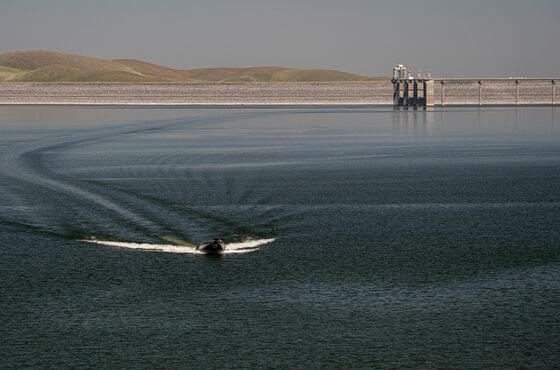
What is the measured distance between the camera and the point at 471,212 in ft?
147

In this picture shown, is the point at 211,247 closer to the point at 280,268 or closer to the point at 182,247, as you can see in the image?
the point at 182,247

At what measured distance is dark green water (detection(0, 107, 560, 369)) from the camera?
23.2m

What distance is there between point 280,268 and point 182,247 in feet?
16.6

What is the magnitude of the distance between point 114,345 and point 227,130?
341ft

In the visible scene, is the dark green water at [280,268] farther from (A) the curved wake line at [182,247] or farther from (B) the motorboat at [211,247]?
(B) the motorboat at [211,247]

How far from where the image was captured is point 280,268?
3155 cm

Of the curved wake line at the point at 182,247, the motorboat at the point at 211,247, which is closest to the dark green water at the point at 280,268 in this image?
the curved wake line at the point at 182,247

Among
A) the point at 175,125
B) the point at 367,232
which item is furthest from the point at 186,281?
the point at 175,125

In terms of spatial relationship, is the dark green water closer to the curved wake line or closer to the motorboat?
the curved wake line

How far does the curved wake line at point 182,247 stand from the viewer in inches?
1363

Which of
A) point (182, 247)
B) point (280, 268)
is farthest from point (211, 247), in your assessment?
point (280, 268)

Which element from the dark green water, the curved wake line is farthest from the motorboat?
the dark green water

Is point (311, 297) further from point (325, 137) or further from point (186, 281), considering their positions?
point (325, 137)

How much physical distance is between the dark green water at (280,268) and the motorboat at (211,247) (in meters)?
0.52
